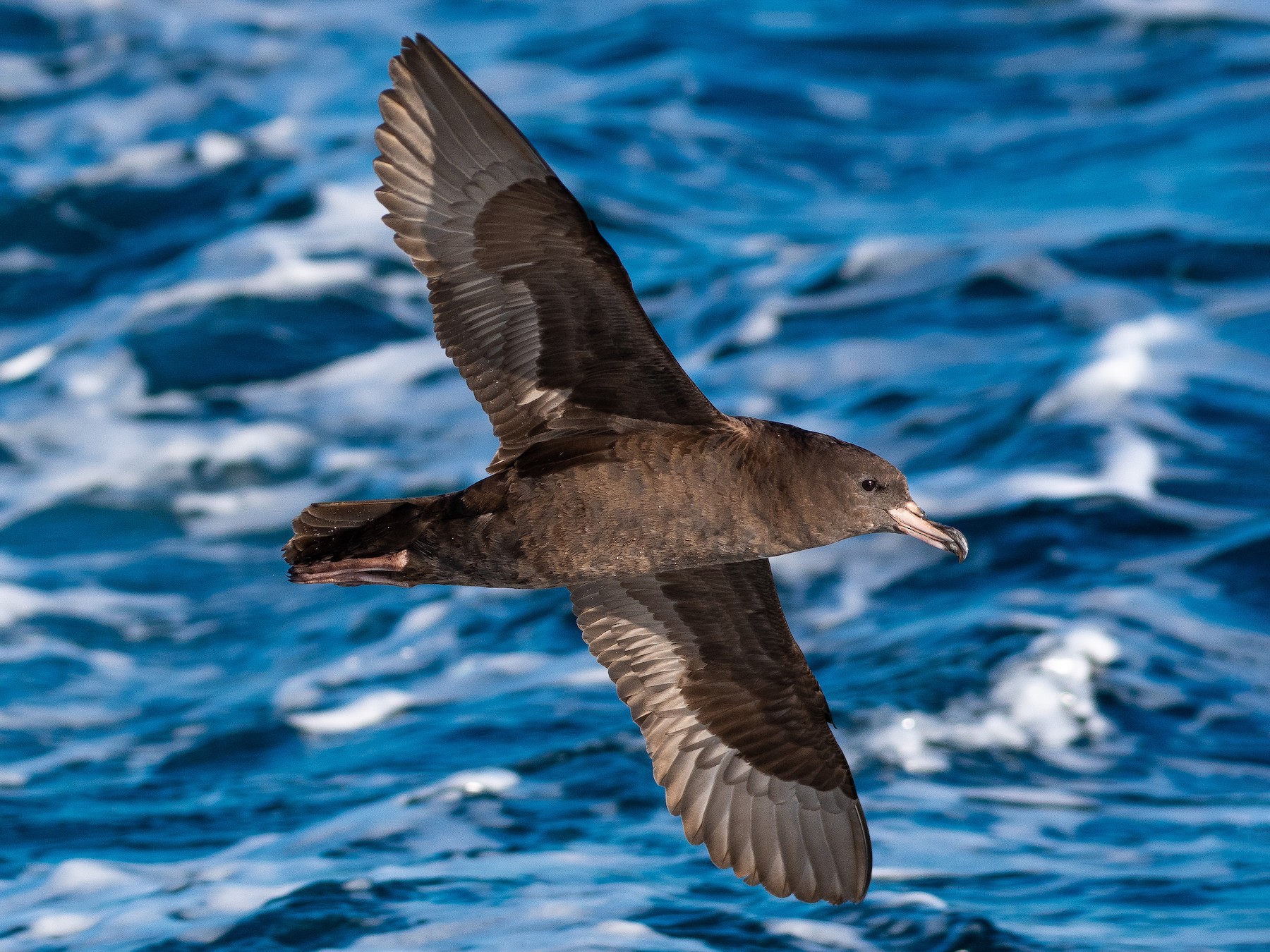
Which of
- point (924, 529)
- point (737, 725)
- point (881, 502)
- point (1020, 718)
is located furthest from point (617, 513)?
point (1020, 718)

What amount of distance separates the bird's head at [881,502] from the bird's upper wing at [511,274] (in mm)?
500

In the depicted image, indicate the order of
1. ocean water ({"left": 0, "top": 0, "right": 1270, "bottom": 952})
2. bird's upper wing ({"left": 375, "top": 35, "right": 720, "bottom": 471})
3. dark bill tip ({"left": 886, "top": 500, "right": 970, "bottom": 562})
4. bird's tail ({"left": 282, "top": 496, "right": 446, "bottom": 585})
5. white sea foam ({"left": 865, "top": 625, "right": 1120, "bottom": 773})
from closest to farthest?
bird's upper wing ({"left": 375, "top": 35, "right": 720, "bottom": 471}), dark bill tip ({"left": 886, "top": 500, "right": 970, "bottom": 562}), bird's tail ({"left": 282, "top": 496, "right": 446, "bottom": 585}), ocean water ({"left": 0, "top": 0, "right": 1270, "bottom": 952}), white sea foam ({"left": 865, "top": 625, "right": 1120, "bottom": 773})

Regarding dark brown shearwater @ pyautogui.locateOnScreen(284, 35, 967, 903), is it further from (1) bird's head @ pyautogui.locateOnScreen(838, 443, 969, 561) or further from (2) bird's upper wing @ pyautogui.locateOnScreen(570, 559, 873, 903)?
(2) bird's upper wing @ pyautogui.locateOnScreen(570, 559, 873, 903)

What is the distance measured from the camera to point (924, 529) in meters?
5.68

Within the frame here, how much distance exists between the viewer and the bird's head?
5.57 meters

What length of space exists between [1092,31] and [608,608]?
1328cm

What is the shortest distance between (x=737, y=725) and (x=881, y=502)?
1.48m

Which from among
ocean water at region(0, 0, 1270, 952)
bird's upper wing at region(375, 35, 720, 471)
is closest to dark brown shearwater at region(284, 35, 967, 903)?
bird's upper wing at region(375, 35, 720, 471)

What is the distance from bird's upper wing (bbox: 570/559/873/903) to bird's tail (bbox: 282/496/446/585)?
1108 millimetres

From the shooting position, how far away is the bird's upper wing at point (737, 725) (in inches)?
259

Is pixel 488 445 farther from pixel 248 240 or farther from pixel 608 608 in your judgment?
pixel 608 608

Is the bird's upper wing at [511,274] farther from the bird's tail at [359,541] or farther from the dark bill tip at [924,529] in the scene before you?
the dark bill tip at [924,529]

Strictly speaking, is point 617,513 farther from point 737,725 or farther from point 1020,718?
point 1020,718

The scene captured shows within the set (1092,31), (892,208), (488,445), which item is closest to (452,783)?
(488,445)
